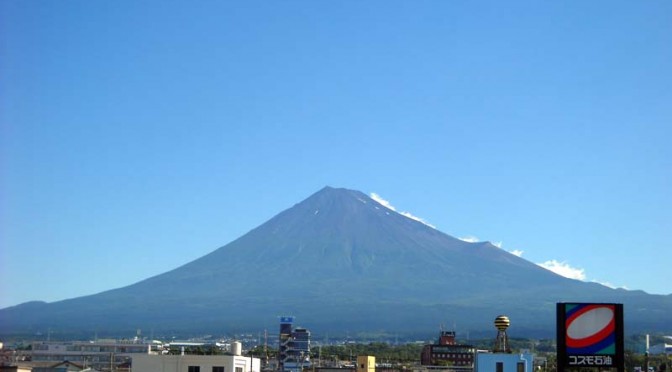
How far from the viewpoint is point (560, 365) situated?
140 ft

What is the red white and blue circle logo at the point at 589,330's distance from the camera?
43.1 metres

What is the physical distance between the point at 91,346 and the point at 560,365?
363 ft

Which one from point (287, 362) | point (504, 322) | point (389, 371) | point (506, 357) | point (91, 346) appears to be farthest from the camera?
point (91, 346)

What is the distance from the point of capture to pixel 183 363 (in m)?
63.7

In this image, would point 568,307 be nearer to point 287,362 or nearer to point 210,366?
point 210,366

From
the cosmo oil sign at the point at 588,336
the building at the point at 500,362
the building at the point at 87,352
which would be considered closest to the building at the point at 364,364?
the building at the point at 500,362

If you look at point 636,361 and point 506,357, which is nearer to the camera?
point 506,357

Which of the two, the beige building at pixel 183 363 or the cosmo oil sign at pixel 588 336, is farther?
the beige building at pixel 183 363

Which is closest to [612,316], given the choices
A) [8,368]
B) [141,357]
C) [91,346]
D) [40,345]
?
[8,368]

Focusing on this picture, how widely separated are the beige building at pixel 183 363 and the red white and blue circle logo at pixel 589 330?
82.4 feet

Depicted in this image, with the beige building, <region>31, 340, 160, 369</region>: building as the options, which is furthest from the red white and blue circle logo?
<region>31, 340, 160, 369</region>: building

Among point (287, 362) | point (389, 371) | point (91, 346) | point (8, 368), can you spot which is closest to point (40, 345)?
point (91, 346)

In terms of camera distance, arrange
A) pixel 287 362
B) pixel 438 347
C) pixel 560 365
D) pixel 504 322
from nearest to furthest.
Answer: pixel 560 365, pixel 504 322, pixel 287 362, pixel 438 347

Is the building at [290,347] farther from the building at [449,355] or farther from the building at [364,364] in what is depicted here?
the building at [364,364]
